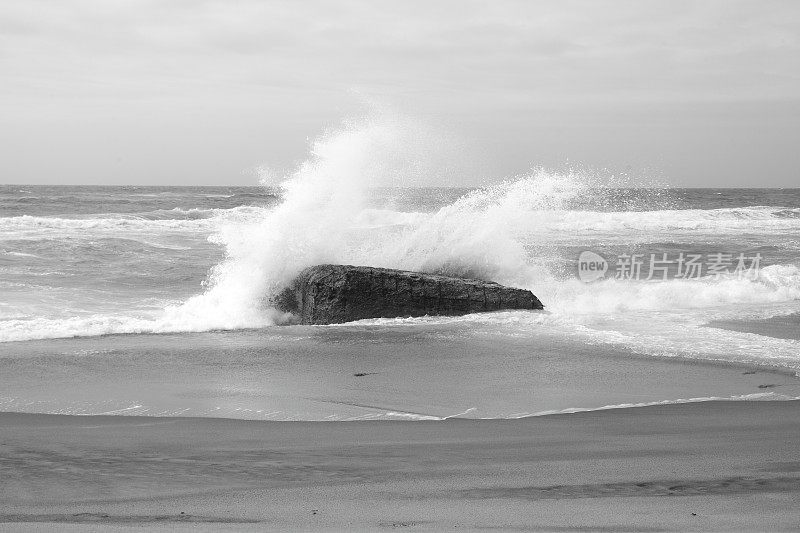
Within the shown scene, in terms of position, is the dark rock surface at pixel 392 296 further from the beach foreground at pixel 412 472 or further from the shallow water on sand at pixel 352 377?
the beach foreground at pixel 412 472

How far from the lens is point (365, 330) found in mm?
8367

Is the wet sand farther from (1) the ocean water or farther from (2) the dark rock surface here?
(2) the dark rock surface

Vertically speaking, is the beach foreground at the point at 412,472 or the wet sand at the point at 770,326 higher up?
the wet sand at the point at 770,326

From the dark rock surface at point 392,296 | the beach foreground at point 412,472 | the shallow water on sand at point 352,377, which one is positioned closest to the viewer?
the beach foreground at point 412,472

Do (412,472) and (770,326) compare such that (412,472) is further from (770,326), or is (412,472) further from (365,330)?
(770,326)

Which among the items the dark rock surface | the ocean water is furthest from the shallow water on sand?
the dark rock surface

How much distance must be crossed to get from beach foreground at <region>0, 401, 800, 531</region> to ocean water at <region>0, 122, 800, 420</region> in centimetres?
46

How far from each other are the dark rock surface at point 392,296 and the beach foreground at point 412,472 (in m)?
4.08

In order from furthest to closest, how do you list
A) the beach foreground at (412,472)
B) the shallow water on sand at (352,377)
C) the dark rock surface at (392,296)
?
the dark rock surface at (392,296)
the shallow water on sand at (352,377)
the beach foreground at (412,472)

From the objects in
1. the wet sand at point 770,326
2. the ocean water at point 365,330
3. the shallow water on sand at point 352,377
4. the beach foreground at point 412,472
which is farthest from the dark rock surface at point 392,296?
the beach foreground at point 412,472

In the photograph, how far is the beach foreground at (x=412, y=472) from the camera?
326 cm

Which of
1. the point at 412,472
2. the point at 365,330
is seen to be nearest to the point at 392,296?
the point at 365,330

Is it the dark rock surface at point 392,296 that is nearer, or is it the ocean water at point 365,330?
the ocean water at point 365,330

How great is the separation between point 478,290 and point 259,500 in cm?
609
